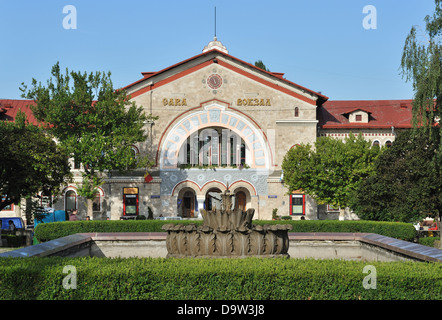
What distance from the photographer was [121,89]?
44188 millimetres

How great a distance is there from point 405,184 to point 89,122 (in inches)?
911

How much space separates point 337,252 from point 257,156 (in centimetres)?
2570

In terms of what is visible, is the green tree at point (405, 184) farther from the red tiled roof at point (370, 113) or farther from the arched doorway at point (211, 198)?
the arched doorway at point (211, 198)

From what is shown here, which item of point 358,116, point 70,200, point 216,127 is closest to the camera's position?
point 216,127

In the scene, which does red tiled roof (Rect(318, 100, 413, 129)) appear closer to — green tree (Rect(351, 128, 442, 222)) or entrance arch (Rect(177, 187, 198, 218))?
entrance arch (Rect(177, 187, 198, 218))

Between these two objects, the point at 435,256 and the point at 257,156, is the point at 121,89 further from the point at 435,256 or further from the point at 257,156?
the point at 435,256

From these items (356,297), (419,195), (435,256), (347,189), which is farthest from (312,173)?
(356,297)

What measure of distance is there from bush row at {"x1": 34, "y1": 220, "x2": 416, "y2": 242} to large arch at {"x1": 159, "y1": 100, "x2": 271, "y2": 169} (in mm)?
16675

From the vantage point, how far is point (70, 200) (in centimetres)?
5072

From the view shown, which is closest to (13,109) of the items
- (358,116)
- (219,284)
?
(358,116)

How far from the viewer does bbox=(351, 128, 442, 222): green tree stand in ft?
102

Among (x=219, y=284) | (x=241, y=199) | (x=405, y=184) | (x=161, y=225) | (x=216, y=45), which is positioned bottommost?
(x=161, y=225)

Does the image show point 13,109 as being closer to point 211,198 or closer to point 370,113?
point 211,198

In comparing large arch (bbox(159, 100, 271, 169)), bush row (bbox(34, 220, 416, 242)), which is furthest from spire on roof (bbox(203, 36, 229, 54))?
bush row (bbox(34, 220, 416, 242))
